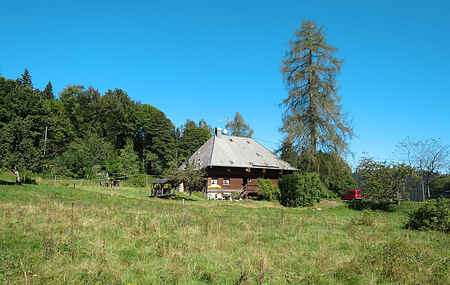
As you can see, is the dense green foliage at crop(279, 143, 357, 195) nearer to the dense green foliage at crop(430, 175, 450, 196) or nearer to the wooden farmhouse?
the wooden farmhouse

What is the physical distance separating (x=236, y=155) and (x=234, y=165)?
7.99ft

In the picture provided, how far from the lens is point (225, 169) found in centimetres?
3381

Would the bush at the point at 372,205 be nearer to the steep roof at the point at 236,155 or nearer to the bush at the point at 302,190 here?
the bush at the point at 302,190

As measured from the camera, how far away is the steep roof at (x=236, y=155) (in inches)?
1313

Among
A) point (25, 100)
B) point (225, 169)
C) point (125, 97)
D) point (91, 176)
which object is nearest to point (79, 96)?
point (125, 97)

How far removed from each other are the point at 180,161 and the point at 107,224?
1919 cm

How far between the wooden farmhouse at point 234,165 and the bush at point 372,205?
1023 centimetres

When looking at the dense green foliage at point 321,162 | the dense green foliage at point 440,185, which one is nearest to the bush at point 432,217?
the dense green foliage at point 321,162

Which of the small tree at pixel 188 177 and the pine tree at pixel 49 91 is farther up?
the pine tree at pixel 49 91

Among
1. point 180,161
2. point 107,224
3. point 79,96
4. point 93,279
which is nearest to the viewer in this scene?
point 93,279

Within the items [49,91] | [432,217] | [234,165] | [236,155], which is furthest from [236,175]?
[49,91]

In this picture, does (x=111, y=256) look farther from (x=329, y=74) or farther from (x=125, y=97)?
(x=125, y=97)

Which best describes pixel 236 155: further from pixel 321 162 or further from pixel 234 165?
pixel 321 162

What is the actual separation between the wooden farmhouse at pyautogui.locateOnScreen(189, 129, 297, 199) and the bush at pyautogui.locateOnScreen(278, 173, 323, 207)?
4943 mm
